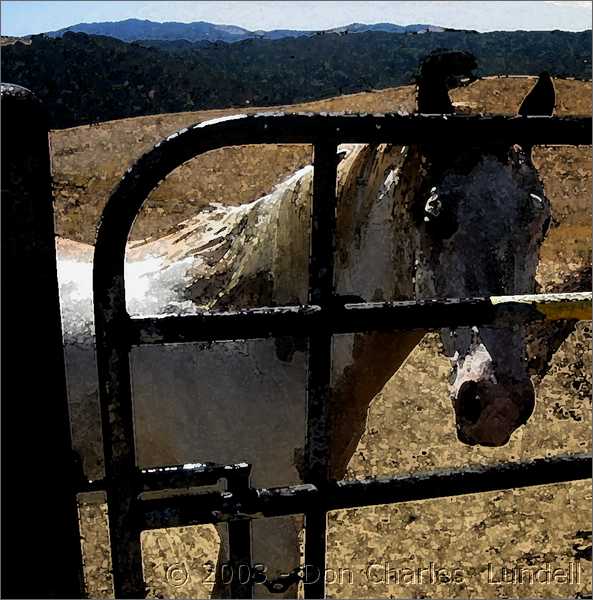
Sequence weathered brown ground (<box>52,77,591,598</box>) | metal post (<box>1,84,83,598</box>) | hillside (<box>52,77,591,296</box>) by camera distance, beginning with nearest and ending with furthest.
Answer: metal post (<box>1,84,83,598</box>) → weathered brown ground (<box>52,77,591,598</box>) → hillside (<box>52,77,591,296</box>)

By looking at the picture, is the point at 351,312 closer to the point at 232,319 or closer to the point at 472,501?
the point at 232,319

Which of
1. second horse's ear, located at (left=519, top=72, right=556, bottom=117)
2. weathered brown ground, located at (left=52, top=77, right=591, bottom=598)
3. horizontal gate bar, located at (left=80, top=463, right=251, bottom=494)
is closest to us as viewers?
horizontal gate bar, located at (left=80, top=463, right=251, bottom=494)

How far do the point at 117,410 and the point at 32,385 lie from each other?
0.43ft

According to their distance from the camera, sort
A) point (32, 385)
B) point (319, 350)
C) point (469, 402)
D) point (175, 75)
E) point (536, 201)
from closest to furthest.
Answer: point (32, 385)
point (319, 350)
point (469, 402)
point (536, 201)
point (175, 75)

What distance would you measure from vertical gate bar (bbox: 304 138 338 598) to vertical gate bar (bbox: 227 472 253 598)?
108 mm

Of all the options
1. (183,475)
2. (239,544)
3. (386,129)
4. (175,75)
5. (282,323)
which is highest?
(175,75)

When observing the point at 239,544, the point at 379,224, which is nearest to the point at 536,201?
the point at 379,224

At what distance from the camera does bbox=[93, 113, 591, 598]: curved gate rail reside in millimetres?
999

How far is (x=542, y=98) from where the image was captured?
1766mm

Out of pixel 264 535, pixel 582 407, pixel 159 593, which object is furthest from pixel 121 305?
pixel 582 407

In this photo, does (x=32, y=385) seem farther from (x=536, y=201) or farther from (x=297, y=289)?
(x=536, y=201)

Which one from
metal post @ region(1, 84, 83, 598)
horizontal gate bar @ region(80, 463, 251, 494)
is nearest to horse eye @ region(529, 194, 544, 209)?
horizontal gate bar @ region(80, 463, 251, 494)

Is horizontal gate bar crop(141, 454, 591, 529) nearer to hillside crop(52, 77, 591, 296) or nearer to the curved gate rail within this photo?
the curved gate rail

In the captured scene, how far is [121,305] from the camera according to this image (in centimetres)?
101
